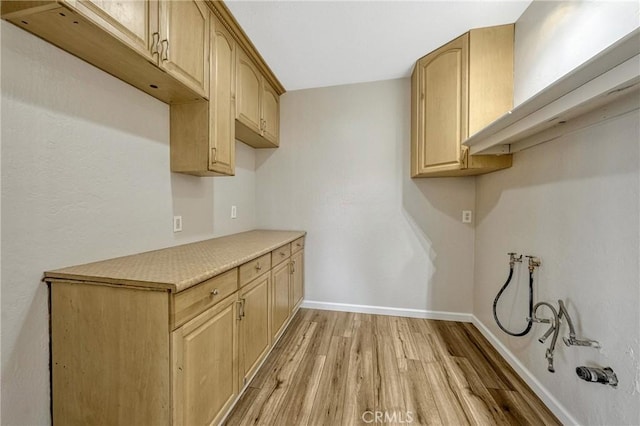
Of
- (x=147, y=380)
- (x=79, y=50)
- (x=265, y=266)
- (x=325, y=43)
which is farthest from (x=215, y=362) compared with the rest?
(x=325, y=43)

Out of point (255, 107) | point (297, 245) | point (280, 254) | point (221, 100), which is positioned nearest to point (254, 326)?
point (280, 254)

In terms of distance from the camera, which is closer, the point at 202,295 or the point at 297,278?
the point at 202,295

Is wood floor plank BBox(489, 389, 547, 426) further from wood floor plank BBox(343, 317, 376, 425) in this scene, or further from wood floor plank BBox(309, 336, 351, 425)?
wood floor plank BBox(309, 336, 351, 425)

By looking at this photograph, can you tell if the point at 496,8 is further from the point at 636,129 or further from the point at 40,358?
the point at 40,358

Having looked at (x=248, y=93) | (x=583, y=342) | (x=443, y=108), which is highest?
(x=248, y=93)

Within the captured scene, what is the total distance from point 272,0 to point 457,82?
148cm

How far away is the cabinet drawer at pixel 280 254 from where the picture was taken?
1949mm

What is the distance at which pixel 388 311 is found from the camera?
8.72 feet

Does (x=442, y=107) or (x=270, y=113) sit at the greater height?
(x=270, y=113)

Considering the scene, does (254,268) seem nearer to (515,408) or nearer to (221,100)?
(221,100)

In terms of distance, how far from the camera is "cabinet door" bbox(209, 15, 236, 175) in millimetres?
1644

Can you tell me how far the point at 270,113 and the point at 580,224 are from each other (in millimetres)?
2496

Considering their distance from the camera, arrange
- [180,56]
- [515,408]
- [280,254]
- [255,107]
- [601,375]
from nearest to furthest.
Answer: [601,375]
[180,56]
[515,408]
[280,254]
[255,107]

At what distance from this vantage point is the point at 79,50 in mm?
1105
